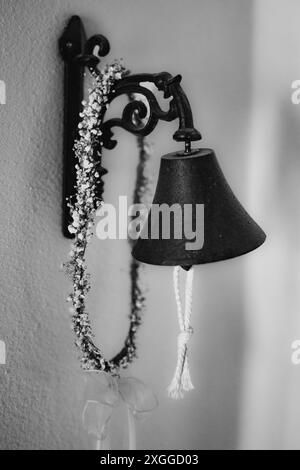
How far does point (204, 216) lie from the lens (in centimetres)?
64

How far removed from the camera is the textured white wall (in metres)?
0.75

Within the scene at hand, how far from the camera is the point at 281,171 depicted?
40.1 inches

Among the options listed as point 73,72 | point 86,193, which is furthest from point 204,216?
point 73,72

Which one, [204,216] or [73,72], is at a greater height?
[73,72]

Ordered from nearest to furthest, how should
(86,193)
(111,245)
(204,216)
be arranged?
1. (204,216)
2. (86,193)
3. (111,245)

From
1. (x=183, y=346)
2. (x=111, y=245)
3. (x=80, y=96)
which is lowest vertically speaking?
(x=183, y=346)

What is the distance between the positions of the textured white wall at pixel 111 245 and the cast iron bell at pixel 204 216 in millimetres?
Result: 213

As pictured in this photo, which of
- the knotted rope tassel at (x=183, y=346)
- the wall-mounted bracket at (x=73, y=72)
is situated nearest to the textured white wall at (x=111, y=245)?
the wall-mounted bracket at (x=73, y=72)

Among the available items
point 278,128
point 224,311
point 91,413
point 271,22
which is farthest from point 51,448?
point 271,22

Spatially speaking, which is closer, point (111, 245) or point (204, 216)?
point (204, 216)

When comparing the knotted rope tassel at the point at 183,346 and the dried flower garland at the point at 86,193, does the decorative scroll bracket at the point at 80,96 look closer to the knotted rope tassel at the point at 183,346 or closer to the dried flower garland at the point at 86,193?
the dried flower garland at the point at 86,193

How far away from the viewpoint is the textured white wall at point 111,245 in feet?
2.48

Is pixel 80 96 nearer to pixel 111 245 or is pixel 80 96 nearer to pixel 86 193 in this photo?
pixel 86 193

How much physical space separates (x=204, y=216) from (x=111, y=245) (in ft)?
0.96
